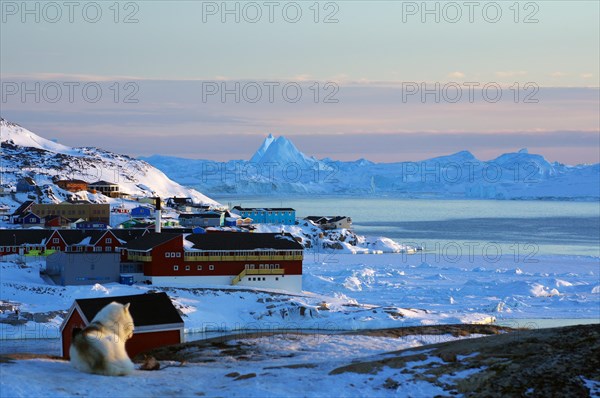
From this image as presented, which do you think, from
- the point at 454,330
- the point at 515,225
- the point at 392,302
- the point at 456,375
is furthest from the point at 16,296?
the point at 515,225

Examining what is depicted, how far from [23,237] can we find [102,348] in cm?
6095

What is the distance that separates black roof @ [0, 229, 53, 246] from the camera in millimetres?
76625

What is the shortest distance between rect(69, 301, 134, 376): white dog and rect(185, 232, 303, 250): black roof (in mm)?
47334

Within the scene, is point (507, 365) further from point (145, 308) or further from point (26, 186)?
point (26, 186)

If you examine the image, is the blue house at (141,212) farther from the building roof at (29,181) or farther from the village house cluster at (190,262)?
the village house cluster at (190,262)

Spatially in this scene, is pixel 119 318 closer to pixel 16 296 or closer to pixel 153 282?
pixel 16 296

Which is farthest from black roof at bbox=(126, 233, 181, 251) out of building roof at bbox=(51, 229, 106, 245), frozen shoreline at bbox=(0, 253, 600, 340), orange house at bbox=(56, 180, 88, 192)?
orange house at bbox=(56, 180, 88, 192)

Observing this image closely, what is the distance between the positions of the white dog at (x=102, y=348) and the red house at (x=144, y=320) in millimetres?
10408

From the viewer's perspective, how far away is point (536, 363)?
20.2 m

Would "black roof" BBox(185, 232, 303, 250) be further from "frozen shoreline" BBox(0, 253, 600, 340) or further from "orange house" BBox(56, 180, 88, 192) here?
"orange house" BBox(56, 180, 88, 192)

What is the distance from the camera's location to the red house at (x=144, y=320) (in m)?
31.2

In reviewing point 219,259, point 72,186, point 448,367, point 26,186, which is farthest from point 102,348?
point 72,186

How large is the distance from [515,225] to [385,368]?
178m

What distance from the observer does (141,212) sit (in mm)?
131500
